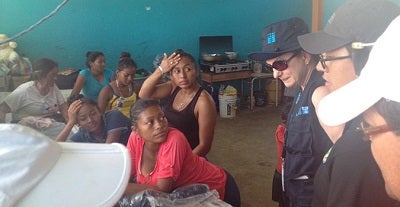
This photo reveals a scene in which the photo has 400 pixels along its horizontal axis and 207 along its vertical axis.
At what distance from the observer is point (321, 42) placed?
105 centimetres

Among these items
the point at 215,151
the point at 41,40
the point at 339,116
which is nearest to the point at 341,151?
the point at 339,116

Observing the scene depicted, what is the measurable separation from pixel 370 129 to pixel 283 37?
0.87 metres

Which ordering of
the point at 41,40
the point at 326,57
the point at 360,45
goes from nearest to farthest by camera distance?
the point at 360,45, the point at 326,57, the point at 41,40

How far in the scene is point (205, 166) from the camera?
163cm

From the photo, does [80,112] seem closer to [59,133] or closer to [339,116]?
[59,133]

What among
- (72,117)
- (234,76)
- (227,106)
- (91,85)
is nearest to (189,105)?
(72,117)

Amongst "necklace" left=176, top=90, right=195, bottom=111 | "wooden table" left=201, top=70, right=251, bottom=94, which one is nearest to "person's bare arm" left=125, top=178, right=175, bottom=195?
"necklace" left=176, top=90, right=195, bottom=111

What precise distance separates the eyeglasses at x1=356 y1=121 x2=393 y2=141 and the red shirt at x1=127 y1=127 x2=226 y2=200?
0.84 metres

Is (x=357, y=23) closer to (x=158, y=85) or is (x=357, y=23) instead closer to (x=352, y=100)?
(x=352, y=100)

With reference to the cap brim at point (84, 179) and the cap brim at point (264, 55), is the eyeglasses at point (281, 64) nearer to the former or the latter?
the cap brim at point (264, 55)

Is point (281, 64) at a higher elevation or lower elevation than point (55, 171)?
higher

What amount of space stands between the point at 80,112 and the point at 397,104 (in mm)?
1815

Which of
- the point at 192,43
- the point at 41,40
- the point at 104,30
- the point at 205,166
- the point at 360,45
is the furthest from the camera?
the point at 192,43

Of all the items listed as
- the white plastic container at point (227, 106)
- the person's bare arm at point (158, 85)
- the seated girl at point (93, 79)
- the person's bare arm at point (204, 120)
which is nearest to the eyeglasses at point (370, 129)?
the person's bare arm at point (204, 120)
